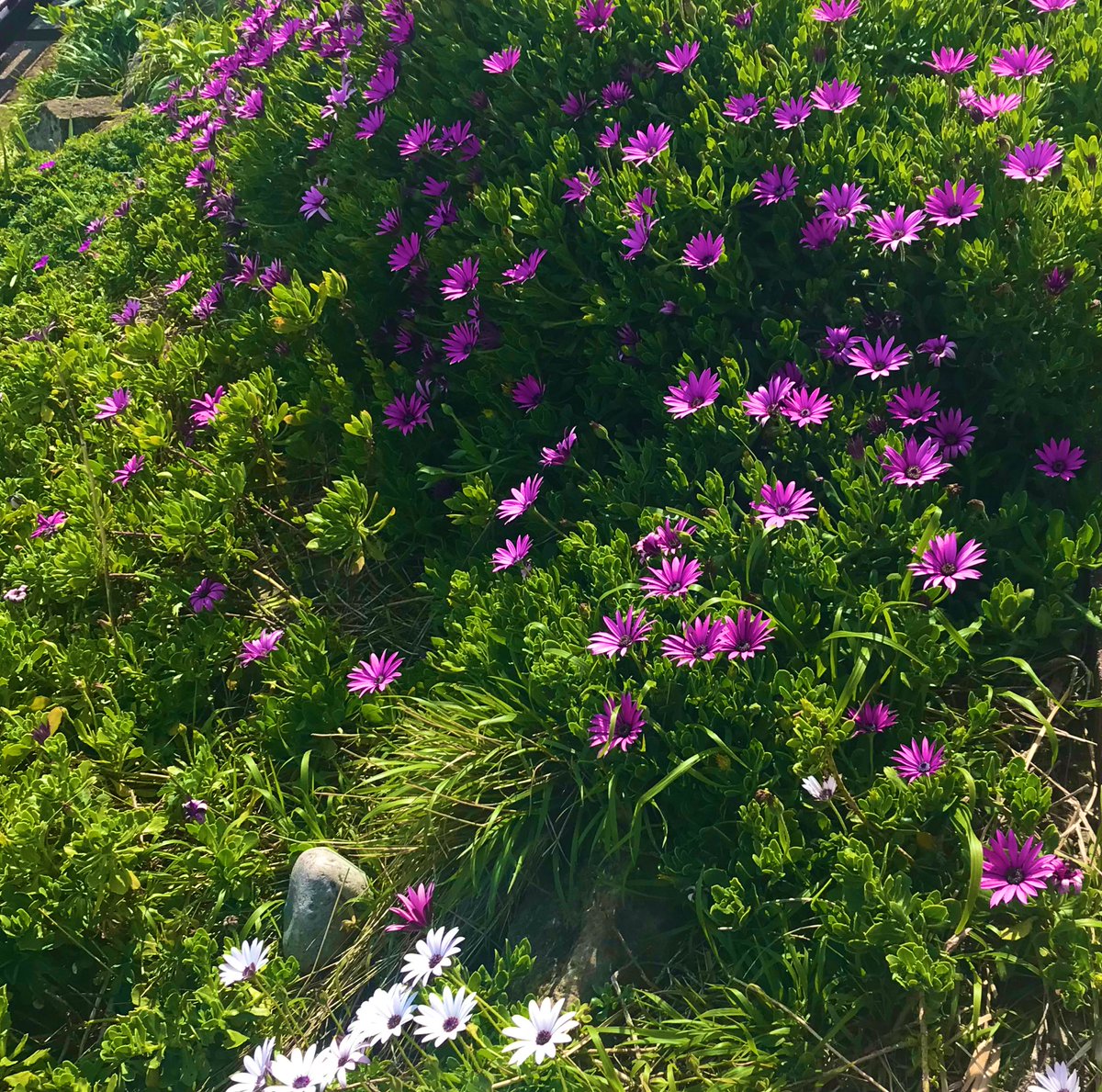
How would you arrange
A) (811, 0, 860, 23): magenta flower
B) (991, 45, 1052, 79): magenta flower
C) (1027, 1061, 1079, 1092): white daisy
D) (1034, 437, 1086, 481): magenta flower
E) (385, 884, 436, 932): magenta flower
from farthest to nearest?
(811, 0, 860, 23): magenta flower < (991, 45, 1052, 79): magenta flower < (1034, 437, 1086, 481): magenta flower < (385, 884, 436, 932): magenta flower < (1027, 1061, 1079, 1092): white daisy

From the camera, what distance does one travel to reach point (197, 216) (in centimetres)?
465

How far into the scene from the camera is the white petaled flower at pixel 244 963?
7.19ft

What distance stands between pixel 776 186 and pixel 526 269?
0.71 metres

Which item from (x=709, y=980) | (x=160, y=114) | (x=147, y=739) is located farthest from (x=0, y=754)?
(x=160, y=114)

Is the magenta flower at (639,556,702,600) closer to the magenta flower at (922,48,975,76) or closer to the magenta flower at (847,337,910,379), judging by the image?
the magenta flower at (847,337,910,379)

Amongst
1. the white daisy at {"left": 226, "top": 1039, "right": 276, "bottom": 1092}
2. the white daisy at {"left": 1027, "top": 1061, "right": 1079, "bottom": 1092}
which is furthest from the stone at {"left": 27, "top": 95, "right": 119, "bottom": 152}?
the white daisy at {"left": 1027, "top": 1061, "right": 1079, "bottom": 1092}

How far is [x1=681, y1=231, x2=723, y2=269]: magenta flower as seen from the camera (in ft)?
8.48

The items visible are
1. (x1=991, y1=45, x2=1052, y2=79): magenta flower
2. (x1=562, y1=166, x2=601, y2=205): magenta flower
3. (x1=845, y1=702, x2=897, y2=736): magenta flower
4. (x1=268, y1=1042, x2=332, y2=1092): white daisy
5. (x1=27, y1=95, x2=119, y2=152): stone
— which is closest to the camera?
(x1=268, y1=1042, x2=332, y2=1092): white daisy

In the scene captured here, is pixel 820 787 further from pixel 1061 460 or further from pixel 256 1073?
pixel 256 1073

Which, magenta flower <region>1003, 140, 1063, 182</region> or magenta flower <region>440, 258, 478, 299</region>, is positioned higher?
magenta flower <region>440, 258, 478, 299</region>

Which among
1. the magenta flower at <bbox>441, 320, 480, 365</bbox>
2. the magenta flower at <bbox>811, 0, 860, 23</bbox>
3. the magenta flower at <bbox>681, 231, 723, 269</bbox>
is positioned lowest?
the magenta flower at <bbox>441, 320, 480, 365</bbox>

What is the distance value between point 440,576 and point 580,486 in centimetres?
50

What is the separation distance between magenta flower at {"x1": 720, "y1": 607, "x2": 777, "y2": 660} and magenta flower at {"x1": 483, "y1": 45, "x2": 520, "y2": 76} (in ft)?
6.64

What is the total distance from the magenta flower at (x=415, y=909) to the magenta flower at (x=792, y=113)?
83.0 inches
